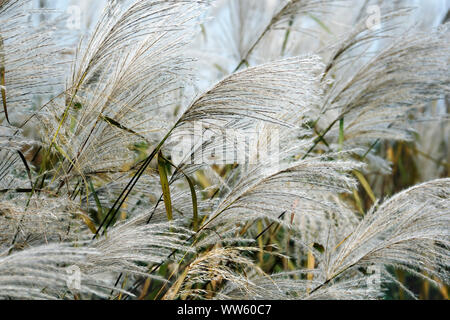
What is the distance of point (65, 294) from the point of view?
1395 mm

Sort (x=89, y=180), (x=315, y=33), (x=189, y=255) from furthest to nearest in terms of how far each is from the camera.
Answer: (x=315, y=33), (x=189, y=255), (x=89, y=180)

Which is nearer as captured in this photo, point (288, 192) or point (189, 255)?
point (288, 192)

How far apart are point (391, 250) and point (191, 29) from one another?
2.71 ft

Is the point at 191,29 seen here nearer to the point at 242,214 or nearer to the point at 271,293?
the point at 242,214

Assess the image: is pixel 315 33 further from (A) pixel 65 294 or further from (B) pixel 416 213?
(A) pixel 65 294

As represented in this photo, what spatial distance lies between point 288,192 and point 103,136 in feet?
1.84

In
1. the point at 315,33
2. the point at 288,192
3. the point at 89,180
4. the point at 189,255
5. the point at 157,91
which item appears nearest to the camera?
the point at 288,192

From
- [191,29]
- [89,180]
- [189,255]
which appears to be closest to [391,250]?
[189,255]

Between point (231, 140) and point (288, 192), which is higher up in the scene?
point (231, 140)

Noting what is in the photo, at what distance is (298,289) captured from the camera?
1531mm

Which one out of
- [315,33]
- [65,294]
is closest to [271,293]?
[65,294]

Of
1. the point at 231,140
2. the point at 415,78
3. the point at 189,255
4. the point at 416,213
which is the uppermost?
the point at 415,78

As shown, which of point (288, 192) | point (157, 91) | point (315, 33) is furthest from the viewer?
point (315, 33)

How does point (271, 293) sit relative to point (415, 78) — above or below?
below
